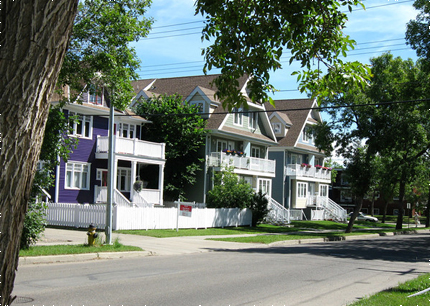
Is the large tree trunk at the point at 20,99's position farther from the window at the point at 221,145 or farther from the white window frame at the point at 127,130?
the window at the point at 221,145

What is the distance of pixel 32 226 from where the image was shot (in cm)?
1448

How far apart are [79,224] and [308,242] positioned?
39.1ft

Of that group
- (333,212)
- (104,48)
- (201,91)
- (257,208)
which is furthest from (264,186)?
(104,48)

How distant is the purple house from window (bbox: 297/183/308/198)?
68.9 feet

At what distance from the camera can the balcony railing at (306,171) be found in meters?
49.0

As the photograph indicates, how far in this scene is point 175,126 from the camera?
35.4 m

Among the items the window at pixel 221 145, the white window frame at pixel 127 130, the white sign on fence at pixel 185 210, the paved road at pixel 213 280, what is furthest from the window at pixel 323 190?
the paved road at pixel 213 280

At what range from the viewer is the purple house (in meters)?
29.4

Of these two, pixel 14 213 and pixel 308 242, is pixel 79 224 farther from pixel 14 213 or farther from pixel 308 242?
pixel 14 213

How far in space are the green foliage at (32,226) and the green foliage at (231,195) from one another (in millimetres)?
19179

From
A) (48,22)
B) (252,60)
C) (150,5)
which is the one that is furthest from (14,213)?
(150,5)

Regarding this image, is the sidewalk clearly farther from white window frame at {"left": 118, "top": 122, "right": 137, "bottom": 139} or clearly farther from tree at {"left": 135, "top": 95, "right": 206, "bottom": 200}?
tree at {"left": 135, "top": 95, "right": 206, "bottom": 200}

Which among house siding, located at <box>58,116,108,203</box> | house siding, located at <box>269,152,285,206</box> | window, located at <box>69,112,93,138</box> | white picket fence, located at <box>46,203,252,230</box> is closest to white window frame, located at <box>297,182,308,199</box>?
house siding, located at <box>269,152,285,206</box>

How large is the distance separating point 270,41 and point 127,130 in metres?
28.2
